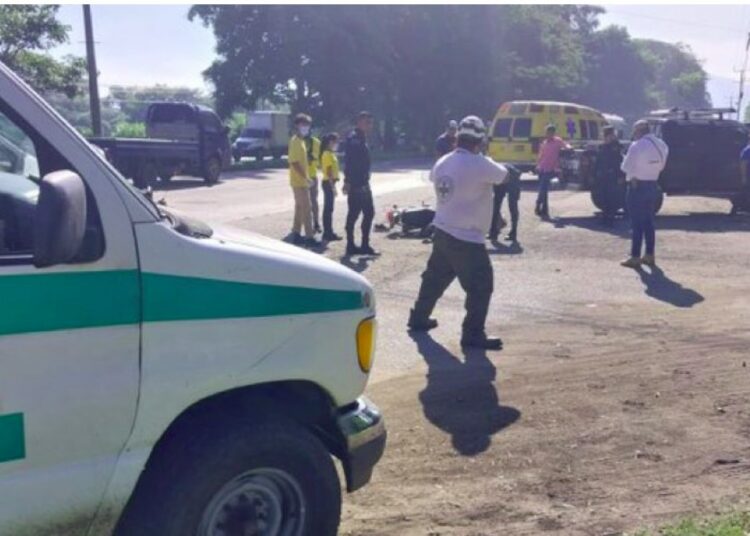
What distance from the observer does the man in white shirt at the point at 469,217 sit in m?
8.52

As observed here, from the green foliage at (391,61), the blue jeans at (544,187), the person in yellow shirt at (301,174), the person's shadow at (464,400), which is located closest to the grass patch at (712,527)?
the person's shadow at (464,400)

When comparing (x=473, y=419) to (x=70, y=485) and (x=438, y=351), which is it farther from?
(x=70, y=485)

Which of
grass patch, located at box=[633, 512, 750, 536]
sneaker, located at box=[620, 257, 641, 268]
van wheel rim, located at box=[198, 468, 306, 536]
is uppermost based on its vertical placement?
van wheel rim, located at box=[198, 468, 306, 536]

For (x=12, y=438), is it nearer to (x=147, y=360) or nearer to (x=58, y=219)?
(x=147, y=360)

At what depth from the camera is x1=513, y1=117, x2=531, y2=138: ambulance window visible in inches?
1159

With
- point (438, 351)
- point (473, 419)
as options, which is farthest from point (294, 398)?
point (438, 351)

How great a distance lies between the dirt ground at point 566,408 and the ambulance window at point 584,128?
1874 cm

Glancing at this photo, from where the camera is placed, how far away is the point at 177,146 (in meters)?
26.6

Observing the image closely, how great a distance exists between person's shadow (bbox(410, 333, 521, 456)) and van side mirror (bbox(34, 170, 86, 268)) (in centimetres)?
331

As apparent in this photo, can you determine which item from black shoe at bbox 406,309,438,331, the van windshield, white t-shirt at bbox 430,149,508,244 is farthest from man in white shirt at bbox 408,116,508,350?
the van windshield

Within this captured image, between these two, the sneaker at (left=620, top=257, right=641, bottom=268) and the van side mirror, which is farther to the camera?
the sneaker at (left=620, top=257, right=641, bottom=268)

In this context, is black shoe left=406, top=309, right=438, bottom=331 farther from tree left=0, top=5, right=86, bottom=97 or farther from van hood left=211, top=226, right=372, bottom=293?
tree left=0, top=5, right=86, bottom=97

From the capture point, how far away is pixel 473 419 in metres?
6.76

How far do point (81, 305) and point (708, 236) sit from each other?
49.3 ft
